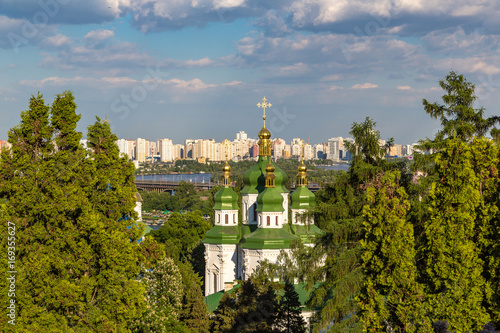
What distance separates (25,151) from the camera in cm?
1536

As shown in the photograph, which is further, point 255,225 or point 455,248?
point 255,225

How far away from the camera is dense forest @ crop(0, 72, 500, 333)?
13.0 metres

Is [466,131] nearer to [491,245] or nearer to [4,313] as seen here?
[491,245]

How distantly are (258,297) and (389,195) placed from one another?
5.75 meters

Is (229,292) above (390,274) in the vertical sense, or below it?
below

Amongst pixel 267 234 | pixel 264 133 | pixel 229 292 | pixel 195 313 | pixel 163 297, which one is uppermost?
pixel 264 133

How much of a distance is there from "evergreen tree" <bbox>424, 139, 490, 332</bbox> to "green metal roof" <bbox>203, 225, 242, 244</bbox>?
59.4 ft

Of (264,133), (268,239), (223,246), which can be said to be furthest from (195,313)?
(264,133)

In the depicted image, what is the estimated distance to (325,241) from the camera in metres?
17.0

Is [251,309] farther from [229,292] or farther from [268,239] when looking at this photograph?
[268,239]

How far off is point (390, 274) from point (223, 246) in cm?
1831

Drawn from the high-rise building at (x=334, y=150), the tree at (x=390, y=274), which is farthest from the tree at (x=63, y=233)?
the high-rise building at (x=334, y=150)

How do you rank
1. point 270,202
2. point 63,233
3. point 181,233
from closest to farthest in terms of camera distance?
point 63,233, point 270,202, point 181,233

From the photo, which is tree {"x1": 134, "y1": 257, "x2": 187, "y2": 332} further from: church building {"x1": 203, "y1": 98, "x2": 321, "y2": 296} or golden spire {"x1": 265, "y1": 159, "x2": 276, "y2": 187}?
golden spire {"x1": 265, "y1": 159, "x2": 276, "y2": 187}
